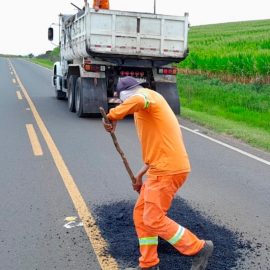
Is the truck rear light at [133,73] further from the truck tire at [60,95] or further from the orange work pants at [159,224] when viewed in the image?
the orange work pants at [159,224]

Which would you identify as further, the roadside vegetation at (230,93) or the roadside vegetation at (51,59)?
the roadside vegetation at (51,59)

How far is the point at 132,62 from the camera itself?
1283 centimetres

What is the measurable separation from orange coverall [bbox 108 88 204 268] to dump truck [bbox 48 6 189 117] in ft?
25.3

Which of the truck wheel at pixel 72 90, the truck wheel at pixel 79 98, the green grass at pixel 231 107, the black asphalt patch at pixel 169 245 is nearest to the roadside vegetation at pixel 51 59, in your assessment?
the green grass at pixel 231 107

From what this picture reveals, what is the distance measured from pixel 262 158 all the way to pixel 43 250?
5.19 m

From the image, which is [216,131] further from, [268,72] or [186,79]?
[186,79]

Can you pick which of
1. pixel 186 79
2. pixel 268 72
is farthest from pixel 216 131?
pixel 186 79

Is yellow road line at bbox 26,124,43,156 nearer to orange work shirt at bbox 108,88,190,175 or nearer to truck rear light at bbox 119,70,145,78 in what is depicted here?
truck rear light at bbox 119,70,145,78

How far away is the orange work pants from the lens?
3.91m

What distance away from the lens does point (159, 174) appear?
3.94 meters

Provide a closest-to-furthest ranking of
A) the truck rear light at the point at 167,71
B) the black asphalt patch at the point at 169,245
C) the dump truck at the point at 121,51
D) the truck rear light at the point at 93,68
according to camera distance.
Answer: the black asphalt patch at the point at 169,245, the dump truck at the point at 121,51, the truck rear light at the point at 93,68, the truck rear light at the point at 167,71

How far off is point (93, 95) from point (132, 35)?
186 cm

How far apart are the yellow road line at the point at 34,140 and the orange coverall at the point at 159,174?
500 centimetres

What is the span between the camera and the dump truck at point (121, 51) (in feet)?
39.7
